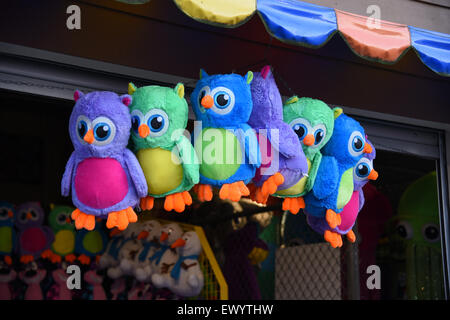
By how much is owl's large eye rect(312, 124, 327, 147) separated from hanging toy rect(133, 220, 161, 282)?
1.44 meters

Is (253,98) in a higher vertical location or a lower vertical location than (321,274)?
higher

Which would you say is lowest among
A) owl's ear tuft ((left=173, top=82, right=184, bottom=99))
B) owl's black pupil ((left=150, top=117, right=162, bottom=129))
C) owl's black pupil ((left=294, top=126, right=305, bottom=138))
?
owl's black pupil ((left=150, top=117, right=162, bottom=129))

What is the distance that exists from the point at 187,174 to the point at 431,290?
85.9 inches

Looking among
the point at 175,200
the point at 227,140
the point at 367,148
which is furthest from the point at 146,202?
the point at 367,148

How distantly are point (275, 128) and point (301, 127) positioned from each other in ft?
0.42

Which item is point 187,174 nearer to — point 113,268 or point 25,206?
point 113,268

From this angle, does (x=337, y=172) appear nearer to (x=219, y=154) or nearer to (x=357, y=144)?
(x=357, y=144)

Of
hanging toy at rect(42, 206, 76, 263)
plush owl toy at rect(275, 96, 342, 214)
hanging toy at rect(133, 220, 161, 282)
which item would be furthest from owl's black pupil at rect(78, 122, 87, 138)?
hanging toy at rect(42, 206, 76, 263)

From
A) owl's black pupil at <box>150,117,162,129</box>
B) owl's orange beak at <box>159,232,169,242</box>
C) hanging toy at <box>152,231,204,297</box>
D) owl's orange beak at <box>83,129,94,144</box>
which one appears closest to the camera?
owl's orange beak at <box>83,129,94,144</box>

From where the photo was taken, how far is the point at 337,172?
1873 millimetres

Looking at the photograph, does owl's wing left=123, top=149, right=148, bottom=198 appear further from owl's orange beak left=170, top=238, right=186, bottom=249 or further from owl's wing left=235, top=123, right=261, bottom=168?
owl's orange beak left=170, top=238, right=186, bottom=249

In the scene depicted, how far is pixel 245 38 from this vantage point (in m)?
2.41

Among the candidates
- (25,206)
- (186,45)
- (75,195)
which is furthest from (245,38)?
(25,206)

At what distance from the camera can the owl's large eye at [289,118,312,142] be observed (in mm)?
1843
